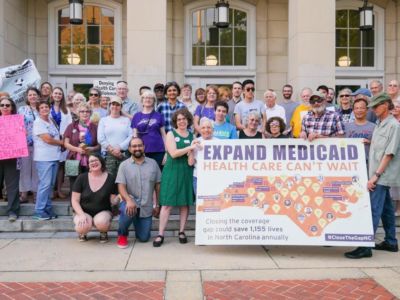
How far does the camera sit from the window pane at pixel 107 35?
12656 millimetres

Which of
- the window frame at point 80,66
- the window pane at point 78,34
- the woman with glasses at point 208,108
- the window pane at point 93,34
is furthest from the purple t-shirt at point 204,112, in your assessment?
the window pane at point 78,34

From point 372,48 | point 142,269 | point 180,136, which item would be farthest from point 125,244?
point 372,48

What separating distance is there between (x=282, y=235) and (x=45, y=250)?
313 cm

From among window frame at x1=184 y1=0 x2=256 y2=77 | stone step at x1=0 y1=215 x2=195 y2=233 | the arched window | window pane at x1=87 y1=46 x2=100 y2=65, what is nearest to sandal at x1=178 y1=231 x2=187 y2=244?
stone step at x1=0 y1=215 x2=195 y2=233

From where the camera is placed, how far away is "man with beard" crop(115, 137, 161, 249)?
6215 mm

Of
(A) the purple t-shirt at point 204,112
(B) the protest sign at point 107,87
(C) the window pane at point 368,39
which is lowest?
(A) the purple t-shirt at point 204,112

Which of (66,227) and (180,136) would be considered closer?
(180,136)

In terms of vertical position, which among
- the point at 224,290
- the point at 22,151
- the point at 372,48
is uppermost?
the point at 372,48

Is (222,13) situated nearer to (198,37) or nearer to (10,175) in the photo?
(198,37)

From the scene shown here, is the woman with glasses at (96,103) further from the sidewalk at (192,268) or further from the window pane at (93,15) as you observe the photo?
the window pane at (93,15)

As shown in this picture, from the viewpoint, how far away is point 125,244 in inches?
244

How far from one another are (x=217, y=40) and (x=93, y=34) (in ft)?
11.4

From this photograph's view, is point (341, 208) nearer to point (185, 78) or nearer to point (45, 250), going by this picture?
point (45, 250)

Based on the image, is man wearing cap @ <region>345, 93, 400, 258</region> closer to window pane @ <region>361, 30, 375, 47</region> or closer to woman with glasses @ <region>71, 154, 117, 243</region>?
woman with glasses @ <region>71, 154, 117, 243</region>
